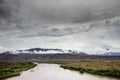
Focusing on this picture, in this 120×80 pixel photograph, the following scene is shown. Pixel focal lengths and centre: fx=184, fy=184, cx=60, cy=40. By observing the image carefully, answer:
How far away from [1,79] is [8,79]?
135cm

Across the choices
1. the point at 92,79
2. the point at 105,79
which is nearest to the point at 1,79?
the point at 92,79

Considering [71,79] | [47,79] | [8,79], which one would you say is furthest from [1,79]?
[71,79]

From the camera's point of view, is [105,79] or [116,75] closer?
[105,79]

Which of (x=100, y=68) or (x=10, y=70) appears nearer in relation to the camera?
(x=10, y=70)

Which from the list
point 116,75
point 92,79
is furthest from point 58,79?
point 116,75

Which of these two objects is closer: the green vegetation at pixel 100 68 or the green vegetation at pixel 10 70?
the green vegetation at pixel 100 68

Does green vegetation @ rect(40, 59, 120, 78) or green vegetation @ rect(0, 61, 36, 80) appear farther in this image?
green vegetation @ rect(0, 61, 36, 80)

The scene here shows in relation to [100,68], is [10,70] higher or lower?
higher

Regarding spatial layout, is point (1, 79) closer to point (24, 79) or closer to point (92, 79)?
point (24, 79)

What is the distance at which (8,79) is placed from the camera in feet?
121

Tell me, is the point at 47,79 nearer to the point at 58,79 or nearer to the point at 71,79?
the point at 58,79

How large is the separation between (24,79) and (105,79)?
1611 cm

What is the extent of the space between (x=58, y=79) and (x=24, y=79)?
6.90 metres

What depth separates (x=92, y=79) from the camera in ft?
118
